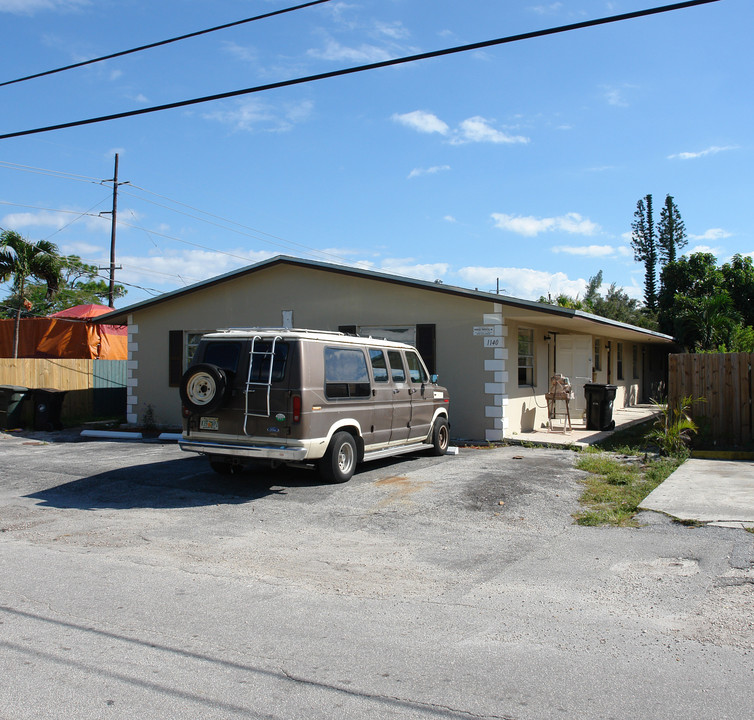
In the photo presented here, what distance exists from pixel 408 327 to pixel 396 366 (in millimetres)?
4146

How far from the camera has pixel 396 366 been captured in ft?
37.6

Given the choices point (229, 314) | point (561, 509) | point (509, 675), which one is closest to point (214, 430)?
point (561, 509)

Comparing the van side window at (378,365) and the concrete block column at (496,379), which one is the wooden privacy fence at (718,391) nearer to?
the concrete block column at (496,379)

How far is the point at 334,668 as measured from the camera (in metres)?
4.08

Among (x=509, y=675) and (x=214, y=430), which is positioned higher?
(x=214, y=430)

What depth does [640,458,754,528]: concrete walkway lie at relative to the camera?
7895mm

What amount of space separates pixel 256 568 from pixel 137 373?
1296 cm

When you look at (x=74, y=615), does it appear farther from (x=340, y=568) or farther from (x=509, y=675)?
(x=509, y=675)

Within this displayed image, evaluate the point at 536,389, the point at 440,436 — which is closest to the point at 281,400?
the point at 440,436

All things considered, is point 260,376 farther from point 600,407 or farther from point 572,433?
point 600,407

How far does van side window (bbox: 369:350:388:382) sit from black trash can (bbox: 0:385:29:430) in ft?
36.1

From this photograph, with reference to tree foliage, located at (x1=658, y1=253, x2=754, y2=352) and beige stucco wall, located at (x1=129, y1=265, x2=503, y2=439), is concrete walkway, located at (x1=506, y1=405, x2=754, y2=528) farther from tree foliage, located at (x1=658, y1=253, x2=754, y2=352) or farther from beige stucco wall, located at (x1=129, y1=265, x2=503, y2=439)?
tree foliage, located at (x1=658, y1=253, x2=754, y2=352)

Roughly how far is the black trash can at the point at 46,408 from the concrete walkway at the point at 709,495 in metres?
14.4

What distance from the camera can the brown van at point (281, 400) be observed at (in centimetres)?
912
